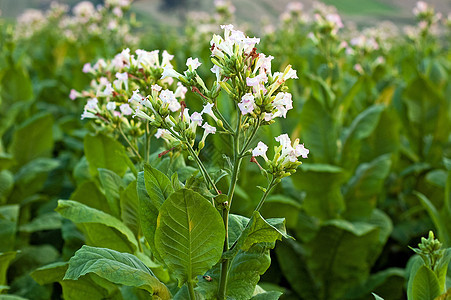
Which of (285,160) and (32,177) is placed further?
(32,177)

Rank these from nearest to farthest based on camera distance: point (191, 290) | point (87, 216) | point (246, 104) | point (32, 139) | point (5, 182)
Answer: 1. point (246, 104)
2. point (191, 290)
3. point (87, 216)
4. point (5, 182)
5. point (32, 139)

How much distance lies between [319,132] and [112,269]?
2.25m

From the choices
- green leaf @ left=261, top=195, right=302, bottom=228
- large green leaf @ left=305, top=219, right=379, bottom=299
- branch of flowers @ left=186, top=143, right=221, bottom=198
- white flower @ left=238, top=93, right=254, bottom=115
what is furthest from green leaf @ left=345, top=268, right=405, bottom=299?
white flower @ left=238, top=93, right=254, bottom=115

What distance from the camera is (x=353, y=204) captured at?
11.4 feet

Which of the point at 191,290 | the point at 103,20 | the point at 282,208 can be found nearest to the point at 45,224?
the point at 282,208

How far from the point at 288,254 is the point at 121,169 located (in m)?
1.44

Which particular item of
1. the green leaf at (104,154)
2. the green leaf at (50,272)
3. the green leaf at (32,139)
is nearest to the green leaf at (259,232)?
the green leaf at (50,272)

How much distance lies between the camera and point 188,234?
1.53 m

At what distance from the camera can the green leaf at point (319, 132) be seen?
3418mm

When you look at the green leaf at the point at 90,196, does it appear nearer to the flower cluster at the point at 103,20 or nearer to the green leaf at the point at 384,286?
the green leaf at the point at 384,286

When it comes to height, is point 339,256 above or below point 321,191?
below

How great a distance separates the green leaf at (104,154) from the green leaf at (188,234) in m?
0.96

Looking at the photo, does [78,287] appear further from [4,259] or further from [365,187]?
[365,187]

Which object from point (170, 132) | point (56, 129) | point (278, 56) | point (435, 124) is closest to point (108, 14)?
point (56, 129)
